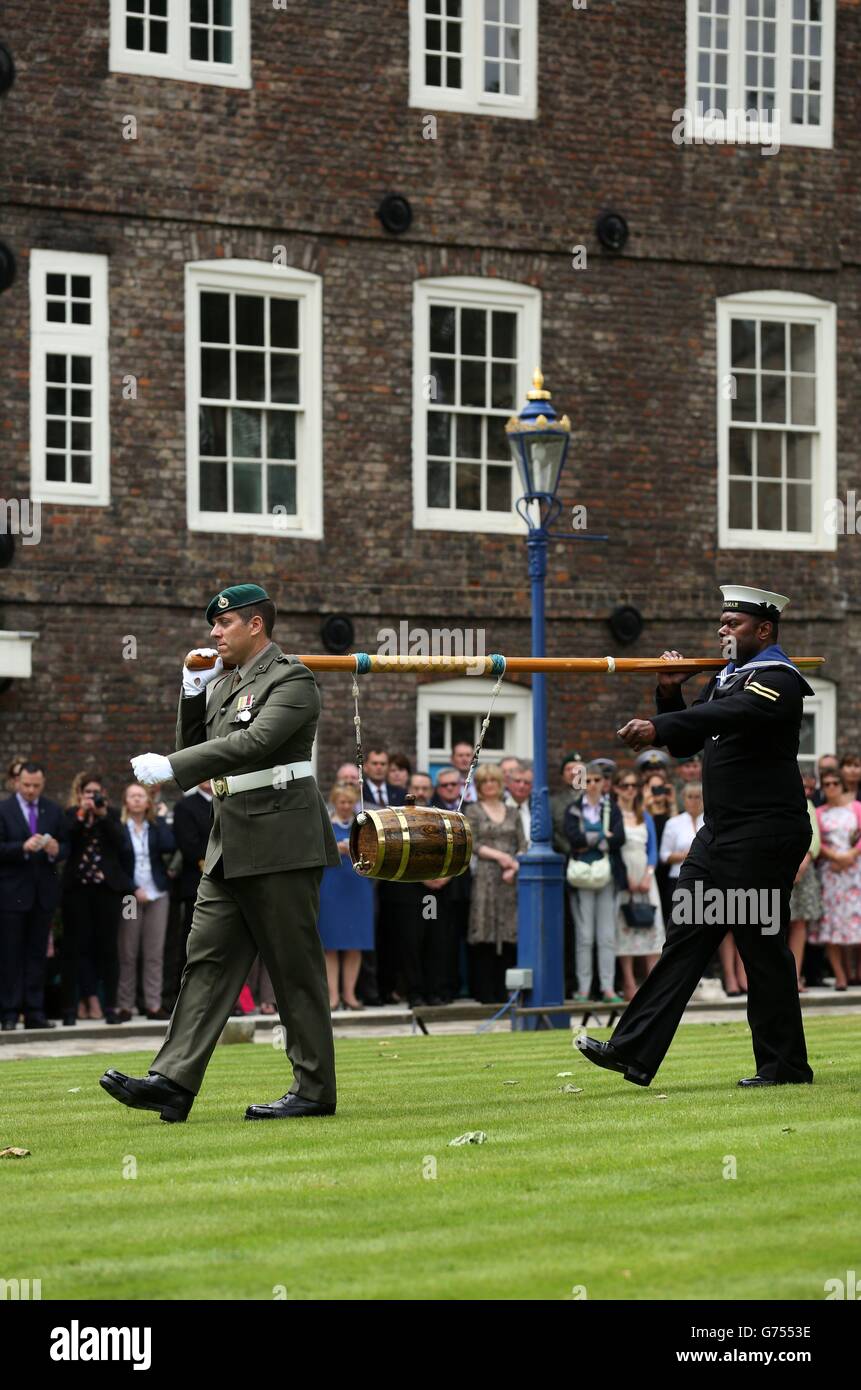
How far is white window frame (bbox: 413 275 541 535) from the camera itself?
928 inches

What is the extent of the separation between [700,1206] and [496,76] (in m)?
18.3

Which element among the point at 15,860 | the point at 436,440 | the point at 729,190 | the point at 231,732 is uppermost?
the point at 729,190

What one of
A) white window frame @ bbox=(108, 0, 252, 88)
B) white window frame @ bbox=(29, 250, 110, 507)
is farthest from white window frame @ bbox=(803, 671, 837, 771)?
white window frame @ bbox=(108, 0, 252, 88)

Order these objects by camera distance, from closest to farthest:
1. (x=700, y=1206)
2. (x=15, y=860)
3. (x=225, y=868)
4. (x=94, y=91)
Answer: (x=700, y=1206) < (x=225, y=868) < (x=15, y=860) < (x=94, y=91)

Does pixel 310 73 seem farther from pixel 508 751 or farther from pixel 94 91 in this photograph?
pixel 508 751

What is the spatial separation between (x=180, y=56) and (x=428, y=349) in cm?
365

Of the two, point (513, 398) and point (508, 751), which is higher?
point (513, 398)

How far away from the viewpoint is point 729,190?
24969 mm

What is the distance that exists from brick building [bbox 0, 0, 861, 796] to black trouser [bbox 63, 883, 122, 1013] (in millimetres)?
2943

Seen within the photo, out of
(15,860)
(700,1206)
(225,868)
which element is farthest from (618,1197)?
(15,860)

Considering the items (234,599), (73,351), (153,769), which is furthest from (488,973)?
(153,769)

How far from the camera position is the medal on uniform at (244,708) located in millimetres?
10148

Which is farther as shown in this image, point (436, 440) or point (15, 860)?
point (436, 440)

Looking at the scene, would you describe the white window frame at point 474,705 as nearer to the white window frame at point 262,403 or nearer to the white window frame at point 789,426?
the white window frame at point 262,403
